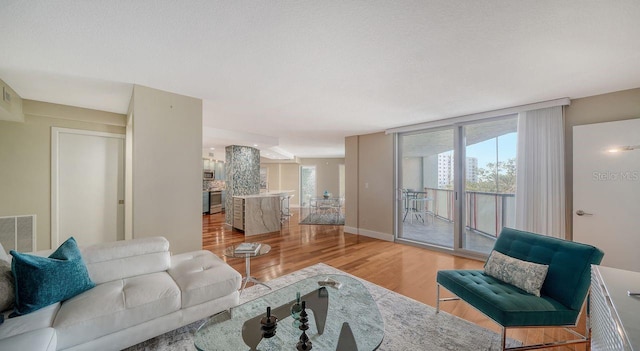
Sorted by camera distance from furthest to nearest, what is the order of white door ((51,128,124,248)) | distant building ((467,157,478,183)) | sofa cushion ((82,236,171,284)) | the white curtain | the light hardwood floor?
distant building ((467,157,478,183)) → white door ((51,128,124,248)) → the white curtain → the light hardwood floor → sofa cushion ((82,236,171,284))

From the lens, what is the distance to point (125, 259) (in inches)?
80.1

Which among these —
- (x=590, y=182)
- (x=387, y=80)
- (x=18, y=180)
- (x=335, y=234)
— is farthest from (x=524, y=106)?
(x=18, y=180)

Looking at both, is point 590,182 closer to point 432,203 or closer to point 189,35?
point 432,203

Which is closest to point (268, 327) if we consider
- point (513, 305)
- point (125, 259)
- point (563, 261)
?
point (125, 259)

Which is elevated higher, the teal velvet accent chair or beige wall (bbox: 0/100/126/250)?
beige wall (bbox: 0/100/126/250)

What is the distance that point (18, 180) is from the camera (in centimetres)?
312

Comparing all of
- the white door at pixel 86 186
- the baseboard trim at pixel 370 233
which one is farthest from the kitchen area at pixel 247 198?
the white door at pixel 86 186

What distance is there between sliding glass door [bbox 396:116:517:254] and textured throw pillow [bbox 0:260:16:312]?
5.04 metres

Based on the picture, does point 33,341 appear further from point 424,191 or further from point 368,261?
point 424,191

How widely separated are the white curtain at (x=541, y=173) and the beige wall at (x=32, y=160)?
651cm

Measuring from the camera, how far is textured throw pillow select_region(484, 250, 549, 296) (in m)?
1.79

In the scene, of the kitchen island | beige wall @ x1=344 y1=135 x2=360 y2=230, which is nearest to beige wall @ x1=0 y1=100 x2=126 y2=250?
the kitchen island

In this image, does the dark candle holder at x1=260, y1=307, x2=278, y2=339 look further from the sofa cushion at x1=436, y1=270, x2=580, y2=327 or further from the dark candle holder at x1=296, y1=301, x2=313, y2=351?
the sofa cushion at x1=436, y1=270, x2=580, y2=327

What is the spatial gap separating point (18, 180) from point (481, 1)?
5.57 metres
